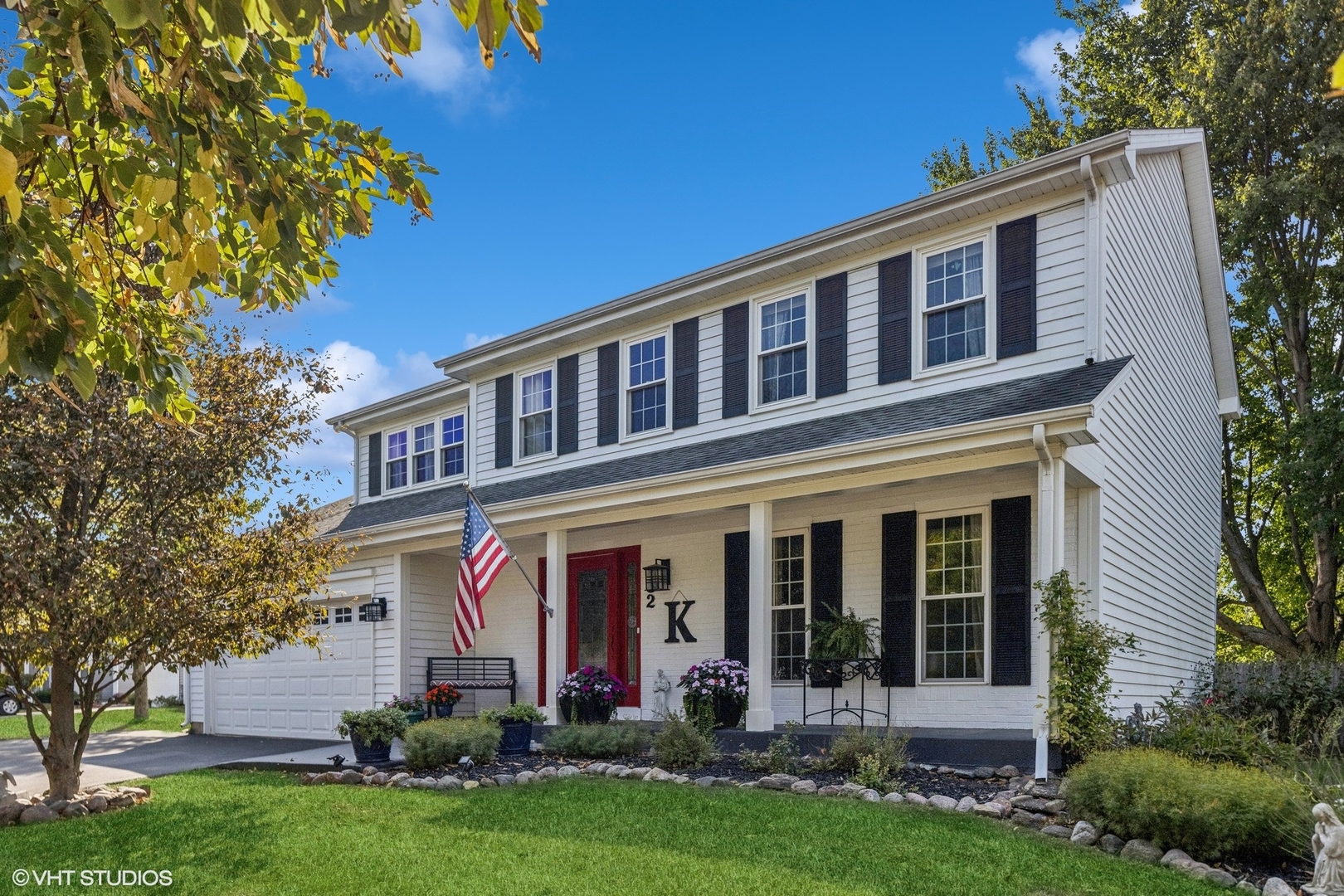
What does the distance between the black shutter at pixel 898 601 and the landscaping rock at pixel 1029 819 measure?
347cm

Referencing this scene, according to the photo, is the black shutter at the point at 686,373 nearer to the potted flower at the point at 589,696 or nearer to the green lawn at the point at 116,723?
the potted flower at the point at 589,696

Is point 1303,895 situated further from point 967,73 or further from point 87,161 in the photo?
point 967,73

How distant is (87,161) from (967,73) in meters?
17.9

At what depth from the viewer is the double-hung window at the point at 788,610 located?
506 inches

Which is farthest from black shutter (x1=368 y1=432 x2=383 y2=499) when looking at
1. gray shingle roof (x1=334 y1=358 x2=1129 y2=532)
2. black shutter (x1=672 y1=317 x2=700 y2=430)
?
black shutter (x1=672 y1=317 x2=700 y2=430)

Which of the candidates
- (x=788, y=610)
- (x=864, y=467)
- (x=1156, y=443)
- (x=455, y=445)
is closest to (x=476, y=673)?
(x=455, y=445)

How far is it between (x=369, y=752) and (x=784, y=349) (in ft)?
21.9

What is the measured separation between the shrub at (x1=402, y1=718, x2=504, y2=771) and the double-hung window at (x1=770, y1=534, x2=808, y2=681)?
342cm

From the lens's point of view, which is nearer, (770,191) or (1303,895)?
(1303,895)

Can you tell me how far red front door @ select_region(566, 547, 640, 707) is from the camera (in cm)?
1498

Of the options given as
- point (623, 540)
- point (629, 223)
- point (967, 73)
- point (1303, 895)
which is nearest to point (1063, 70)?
point (967, 73)

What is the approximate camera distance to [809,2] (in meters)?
13.5

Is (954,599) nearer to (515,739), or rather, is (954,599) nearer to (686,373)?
(686,373)

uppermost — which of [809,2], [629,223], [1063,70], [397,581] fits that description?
[1063,70]
